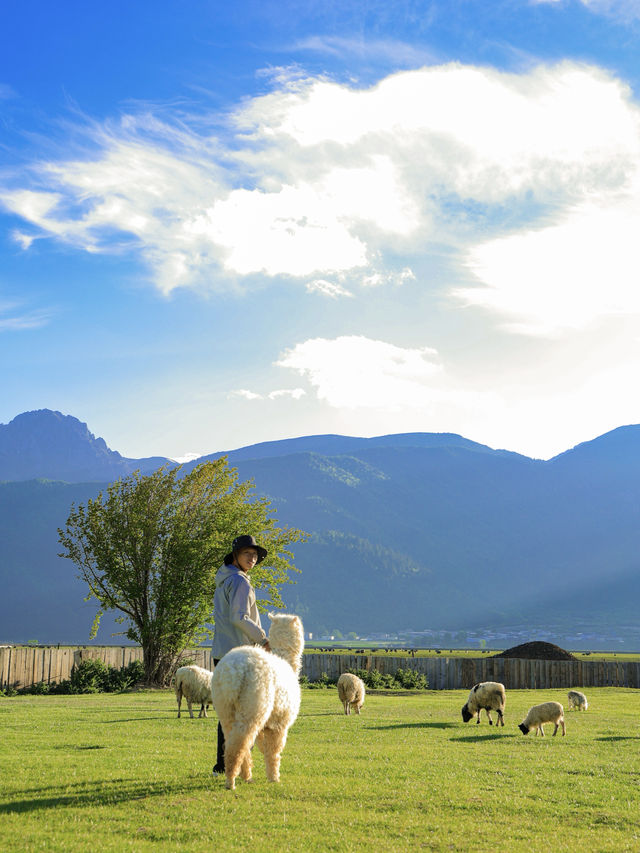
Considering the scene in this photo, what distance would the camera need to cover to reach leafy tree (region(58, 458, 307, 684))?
Result: 3478 cm

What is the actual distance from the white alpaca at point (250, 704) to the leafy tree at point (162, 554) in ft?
83.8

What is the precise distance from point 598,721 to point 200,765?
46.4ft

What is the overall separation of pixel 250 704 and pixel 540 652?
153 ft

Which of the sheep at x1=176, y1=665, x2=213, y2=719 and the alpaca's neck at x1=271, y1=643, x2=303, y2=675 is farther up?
the alpaca's neck at x1=271, y1=643, x2=303, y2=675

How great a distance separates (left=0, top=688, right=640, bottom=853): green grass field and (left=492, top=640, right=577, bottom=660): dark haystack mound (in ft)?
119

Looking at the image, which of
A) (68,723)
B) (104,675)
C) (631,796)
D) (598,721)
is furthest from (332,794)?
(104,675)

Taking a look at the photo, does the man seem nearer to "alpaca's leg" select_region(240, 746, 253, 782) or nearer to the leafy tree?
"alpaca's leg" select_region(240, 746, 253, 782)

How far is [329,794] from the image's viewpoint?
840 centimetres

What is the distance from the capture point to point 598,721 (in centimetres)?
2062

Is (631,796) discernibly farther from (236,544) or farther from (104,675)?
(104,675)

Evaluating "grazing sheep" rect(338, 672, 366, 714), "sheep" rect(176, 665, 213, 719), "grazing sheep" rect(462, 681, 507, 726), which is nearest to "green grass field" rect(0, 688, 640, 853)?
"grazing sheep" rect(462, 681, 507, 726)

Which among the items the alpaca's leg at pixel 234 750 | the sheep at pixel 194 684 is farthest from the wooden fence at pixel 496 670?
the alpaca's leg at pixel 234 750

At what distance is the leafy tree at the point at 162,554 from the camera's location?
34781 millimetres

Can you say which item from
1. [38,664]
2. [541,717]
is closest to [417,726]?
[541,717]
